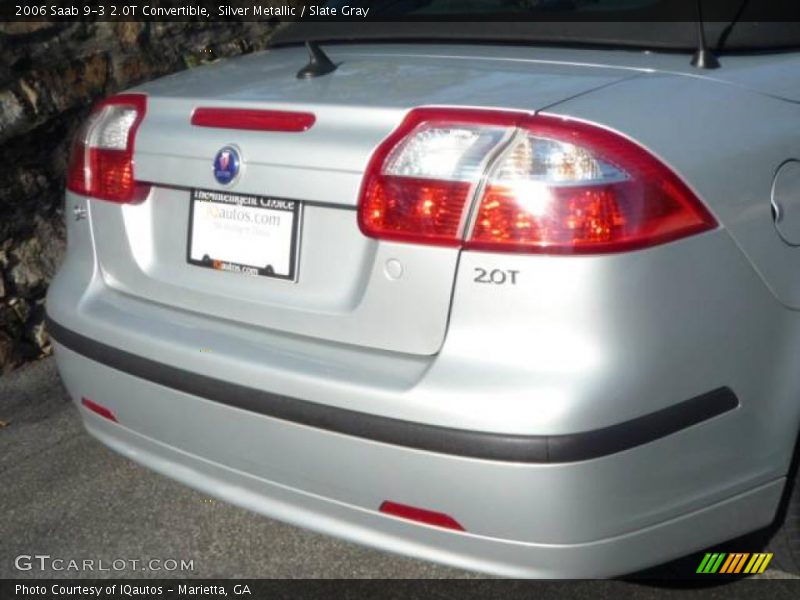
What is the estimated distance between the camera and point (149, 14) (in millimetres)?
5125

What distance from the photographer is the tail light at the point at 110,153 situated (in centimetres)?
273

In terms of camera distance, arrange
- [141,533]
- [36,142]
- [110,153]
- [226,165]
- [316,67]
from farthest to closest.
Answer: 1. [36,142]
2. [141,533]
3. [110,153]
4. [316,67]
5. [226,165]

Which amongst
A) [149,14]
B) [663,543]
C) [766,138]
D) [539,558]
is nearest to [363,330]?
[539,558]

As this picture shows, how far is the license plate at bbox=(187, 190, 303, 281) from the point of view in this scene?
7.89 feet

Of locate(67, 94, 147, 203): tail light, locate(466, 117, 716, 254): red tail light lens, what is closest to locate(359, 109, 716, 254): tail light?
locate(466, 117, 716, 254): red tail light lens

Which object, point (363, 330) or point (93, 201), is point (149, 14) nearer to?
point (93, 201)

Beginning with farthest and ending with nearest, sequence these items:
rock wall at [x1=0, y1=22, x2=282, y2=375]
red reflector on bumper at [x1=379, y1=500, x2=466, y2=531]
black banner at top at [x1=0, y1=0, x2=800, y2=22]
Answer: rock wall at [x1=0, y1=22, x2=282, y2=375] < black banner at top at [x1=0, y1=0, x2=800, y2=22] < red reflector on bumper at [x1=379, y1=500, x2=466, y2=531]

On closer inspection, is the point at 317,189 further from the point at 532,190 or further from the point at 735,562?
the point at 735,562

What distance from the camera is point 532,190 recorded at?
84.1 inches

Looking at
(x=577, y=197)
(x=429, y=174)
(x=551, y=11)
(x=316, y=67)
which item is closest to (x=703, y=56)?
(x=551, y=11)

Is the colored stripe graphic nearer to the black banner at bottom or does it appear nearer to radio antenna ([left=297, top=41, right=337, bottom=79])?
the black banner at bottom

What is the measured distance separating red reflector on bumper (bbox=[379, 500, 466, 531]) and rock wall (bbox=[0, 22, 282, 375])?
2609mm

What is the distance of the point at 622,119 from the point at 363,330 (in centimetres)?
65

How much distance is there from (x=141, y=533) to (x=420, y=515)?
1230 millimetres
